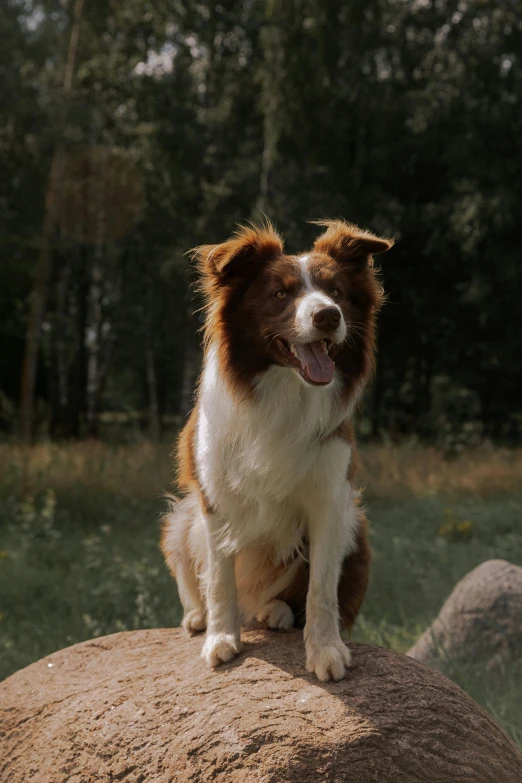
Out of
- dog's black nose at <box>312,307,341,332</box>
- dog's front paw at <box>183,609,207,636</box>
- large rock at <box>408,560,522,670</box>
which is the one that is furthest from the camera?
large rock at <box>408,560,522,670</box>

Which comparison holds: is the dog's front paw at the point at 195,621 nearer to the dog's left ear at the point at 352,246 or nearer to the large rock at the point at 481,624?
the dog's left ear at the point at 352,246

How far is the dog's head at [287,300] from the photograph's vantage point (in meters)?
3.29

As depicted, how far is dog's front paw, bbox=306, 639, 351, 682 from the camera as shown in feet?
10.8

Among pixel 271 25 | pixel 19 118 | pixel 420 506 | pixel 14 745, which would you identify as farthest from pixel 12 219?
pixel 14 745

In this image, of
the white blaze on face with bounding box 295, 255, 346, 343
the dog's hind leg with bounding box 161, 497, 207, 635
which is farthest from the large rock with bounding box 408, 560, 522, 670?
the white blaze on face with bounding box 295, 255, 346, 343

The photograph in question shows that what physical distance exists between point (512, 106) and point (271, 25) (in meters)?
7.71

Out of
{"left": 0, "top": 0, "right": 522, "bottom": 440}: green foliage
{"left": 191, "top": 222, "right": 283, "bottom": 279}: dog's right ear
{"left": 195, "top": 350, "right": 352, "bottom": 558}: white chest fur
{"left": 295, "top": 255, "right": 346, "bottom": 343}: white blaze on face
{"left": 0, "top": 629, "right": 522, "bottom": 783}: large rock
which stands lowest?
{"left": 0, "top": 629, "right": 522, "bottom": 783}: large rock

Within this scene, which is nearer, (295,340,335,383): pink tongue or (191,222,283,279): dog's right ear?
(295,340,335,383): pink tongue

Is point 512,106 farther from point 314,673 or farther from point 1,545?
point 314,673

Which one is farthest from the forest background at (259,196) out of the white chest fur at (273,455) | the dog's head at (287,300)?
the dog's head at (287,300)

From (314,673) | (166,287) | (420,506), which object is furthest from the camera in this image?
(166,287)

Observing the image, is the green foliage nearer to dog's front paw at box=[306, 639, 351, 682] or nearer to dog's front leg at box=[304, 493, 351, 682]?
dog's front leg at box=[304, 493, 351, 682]

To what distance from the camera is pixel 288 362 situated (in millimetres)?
3352

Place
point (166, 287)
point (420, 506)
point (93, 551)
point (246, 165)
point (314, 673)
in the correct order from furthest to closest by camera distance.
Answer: point (166, 287)
point (246, 165)
point (420, 506)
point (93, 551)
point (314, 673)
